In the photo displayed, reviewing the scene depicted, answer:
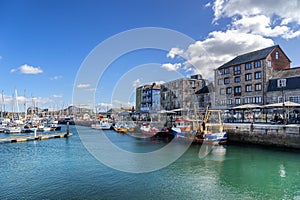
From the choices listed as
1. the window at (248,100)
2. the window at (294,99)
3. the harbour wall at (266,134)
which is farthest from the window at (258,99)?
the harbour wall at (266,134)

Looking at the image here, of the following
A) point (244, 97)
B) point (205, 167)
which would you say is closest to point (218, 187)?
point (205, 167)

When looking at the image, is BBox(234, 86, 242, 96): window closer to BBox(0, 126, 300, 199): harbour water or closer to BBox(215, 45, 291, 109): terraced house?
BBox(215, 45, 291, 109): terraced house

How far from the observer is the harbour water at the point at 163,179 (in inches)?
525

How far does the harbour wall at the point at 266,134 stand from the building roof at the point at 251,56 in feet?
66.8

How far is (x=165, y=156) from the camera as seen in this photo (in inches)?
976

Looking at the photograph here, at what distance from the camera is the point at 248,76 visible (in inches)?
1933

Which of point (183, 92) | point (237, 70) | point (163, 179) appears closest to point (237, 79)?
point (237, 70)

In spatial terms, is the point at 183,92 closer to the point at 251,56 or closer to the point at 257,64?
the point at 251,56

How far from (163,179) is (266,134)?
60.0 feet

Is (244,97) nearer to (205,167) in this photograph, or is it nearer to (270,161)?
(270,161)

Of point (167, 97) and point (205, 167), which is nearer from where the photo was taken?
point (205, 167)

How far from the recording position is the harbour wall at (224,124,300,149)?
84.7 ft

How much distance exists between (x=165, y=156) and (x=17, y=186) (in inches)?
555

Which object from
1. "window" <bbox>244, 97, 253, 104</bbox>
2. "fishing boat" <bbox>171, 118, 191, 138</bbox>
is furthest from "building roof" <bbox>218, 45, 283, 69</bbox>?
"fishing boat" <bbox>171, 118, 191, 138</bbox>
